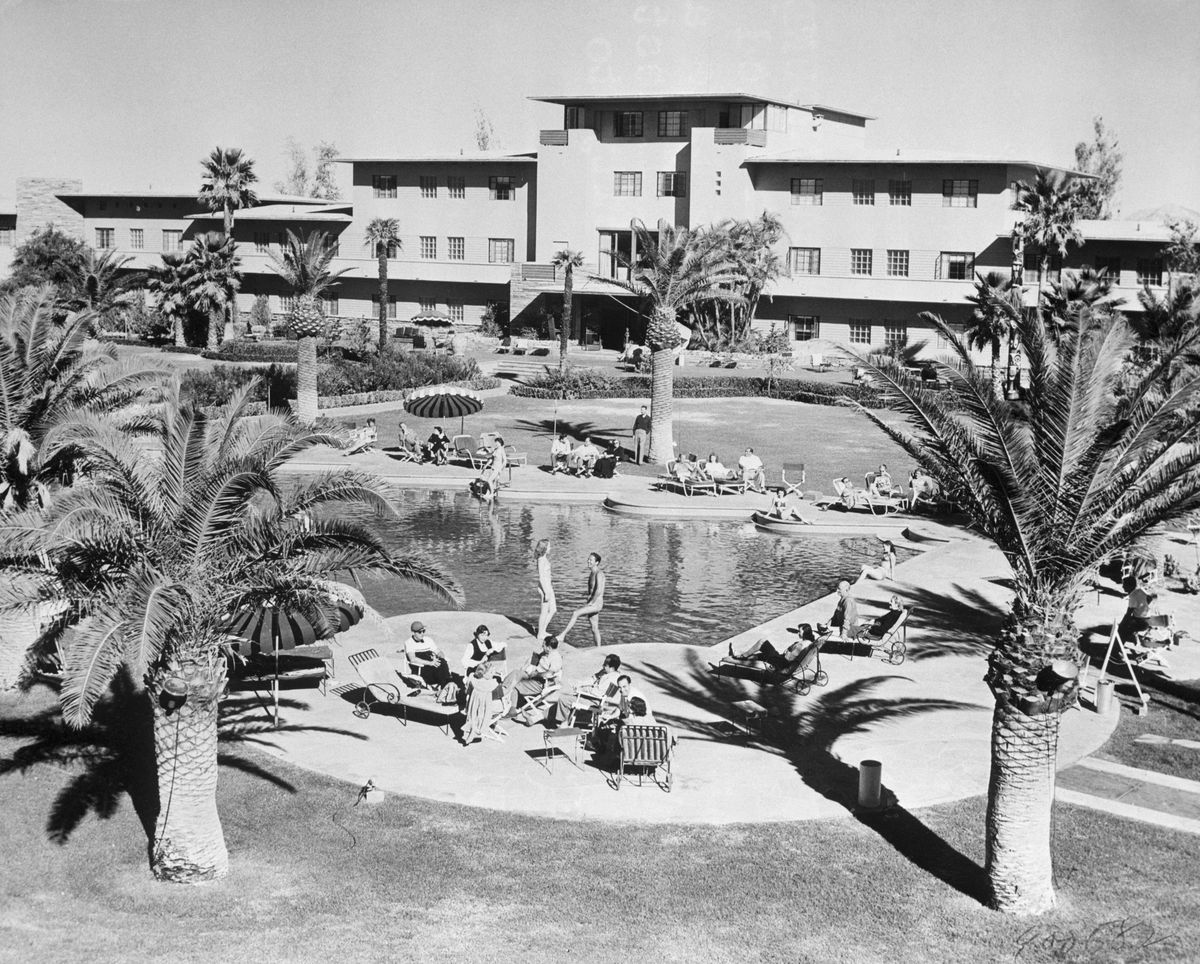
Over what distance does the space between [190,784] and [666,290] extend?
2587cm

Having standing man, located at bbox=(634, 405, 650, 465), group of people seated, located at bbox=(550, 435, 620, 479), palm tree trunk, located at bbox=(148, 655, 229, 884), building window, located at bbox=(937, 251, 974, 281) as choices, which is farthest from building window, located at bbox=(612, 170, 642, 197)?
palm tree trunk, located at bbox=(148, 655, 229, 884)

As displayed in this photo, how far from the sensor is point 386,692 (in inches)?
681

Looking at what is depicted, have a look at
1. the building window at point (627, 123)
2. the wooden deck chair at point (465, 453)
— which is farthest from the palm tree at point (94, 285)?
the wooden deck chair at point (465, 453)

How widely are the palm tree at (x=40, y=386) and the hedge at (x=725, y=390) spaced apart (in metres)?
32.4

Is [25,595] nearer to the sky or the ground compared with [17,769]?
nearer to the sky

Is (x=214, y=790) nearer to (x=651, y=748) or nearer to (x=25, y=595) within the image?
(x=25, y=595)

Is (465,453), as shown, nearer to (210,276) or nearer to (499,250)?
(210,276)

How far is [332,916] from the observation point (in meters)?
12.1

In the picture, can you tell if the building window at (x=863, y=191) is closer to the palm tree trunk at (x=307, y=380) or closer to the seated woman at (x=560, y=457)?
the palm tree trunk at (x=307, y=380)

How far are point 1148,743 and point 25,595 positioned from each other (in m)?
12.5

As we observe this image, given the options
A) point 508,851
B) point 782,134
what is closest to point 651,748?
point 508,851

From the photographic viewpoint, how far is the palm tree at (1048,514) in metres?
12.3

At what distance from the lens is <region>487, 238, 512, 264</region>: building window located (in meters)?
72.0

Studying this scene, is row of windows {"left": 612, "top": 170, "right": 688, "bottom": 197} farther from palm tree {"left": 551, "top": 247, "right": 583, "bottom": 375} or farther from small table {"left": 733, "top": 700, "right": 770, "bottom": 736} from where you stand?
small table {"left": 733, "top": 700, "right": 770, "bottom": 736}
